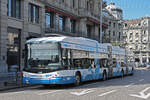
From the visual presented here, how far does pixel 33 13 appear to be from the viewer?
107 feet

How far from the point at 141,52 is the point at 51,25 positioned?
223ft

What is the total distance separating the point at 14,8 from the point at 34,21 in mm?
3868

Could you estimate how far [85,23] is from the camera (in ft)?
148

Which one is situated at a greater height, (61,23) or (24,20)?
(61,23)

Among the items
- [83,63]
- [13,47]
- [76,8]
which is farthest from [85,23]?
[83,63]

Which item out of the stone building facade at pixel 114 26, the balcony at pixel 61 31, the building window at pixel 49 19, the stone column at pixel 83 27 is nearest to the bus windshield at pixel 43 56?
the balcony at pixel 61 31

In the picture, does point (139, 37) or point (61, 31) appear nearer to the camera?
point (61, 31)

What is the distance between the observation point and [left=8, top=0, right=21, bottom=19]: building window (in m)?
28.5

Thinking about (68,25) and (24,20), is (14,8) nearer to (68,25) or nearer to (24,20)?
(24,20)

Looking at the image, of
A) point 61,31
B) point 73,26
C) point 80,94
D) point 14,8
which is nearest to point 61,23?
point 61,31

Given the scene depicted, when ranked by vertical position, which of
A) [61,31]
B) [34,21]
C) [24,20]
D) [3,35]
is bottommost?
[3,35]

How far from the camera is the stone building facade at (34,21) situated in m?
27.3

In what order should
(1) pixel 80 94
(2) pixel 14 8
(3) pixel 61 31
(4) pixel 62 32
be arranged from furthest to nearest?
1. (3) pixel 61 31
2. (4) pixel 62 32
3. (2) pixel 14 8
4. (1) pixel 80 94

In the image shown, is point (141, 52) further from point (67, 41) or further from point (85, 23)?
point (67, 41)
